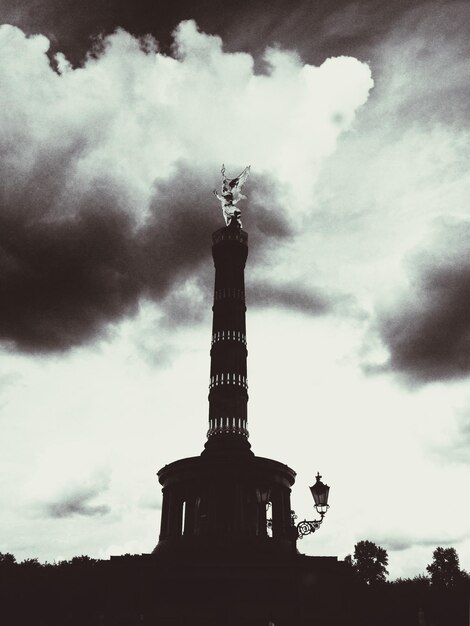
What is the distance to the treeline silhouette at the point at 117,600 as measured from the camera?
2480 centimetres

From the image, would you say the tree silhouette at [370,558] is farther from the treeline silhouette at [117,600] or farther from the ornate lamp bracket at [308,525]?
the ornate lamp bracket at [308,525]

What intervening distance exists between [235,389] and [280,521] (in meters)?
8.52

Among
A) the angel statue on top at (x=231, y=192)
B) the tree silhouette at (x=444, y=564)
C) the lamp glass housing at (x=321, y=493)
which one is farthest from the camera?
the tree silhouette at (x=444, y=564)

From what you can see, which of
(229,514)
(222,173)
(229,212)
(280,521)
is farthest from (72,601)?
(222,173)

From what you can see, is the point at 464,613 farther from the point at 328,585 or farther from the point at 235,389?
the point at 235,389

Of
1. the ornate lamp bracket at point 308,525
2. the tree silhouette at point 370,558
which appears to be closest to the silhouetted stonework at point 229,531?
the ornate lamp bracket at point 308,525

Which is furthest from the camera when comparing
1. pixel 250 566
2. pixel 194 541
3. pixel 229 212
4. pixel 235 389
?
pixel 229 212

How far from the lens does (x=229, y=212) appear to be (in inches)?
1724

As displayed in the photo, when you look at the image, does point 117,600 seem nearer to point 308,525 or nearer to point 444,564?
point 308,525

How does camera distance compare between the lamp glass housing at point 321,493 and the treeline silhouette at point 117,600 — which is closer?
the lamp glass housing at point 321,493

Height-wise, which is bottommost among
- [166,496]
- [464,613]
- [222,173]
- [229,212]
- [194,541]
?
[464,613]

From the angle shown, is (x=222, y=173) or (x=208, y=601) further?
(x=222, y=173)

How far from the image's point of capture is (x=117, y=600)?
24984 mm

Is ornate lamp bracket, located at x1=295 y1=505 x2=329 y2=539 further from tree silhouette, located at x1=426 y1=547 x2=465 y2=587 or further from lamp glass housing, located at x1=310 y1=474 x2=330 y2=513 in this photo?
tree silhouette, located at x1=426 y1=547 x2=465 y2=587
